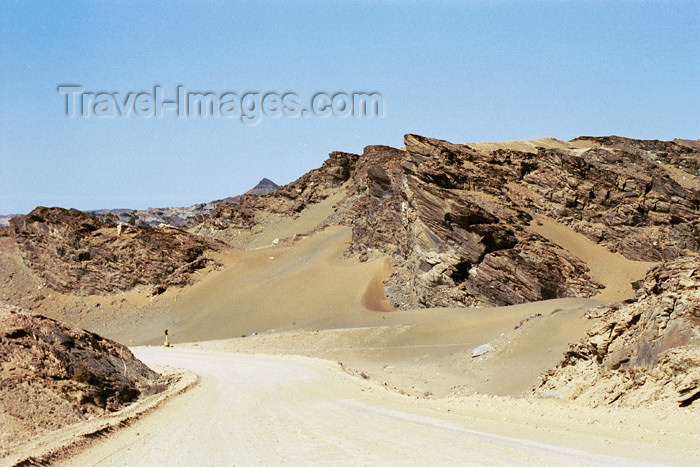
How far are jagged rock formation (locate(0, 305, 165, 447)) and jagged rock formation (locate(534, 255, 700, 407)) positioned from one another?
884 centimetres

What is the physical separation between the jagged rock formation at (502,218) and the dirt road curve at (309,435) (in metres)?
16.1

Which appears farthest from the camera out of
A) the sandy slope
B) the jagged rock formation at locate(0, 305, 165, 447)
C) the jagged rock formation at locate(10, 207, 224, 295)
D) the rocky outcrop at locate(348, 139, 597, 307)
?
the jagged rock formation at locate(10, 207, 224, 295)

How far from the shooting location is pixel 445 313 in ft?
95.1

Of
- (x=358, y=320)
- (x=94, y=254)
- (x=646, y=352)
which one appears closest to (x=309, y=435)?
(x=646, y=352)

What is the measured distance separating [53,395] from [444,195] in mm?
25167

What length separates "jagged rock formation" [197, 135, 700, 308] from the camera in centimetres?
3216

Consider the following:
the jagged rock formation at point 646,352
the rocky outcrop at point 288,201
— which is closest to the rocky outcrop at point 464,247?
the jagged rock formation at point 646,352

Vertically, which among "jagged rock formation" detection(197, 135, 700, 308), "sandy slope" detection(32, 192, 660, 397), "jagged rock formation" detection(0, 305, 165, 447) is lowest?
"sandy slope" detection(32, 192, 660, 397)

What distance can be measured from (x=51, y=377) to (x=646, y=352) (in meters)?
10.3

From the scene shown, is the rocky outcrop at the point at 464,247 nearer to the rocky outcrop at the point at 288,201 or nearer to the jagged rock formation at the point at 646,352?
the jagged rock formation at the point at 646,352

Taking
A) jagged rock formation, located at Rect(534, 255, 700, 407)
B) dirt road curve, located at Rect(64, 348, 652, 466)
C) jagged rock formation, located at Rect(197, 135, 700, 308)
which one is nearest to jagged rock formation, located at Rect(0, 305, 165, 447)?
dirt road curve, located at Rect(64, 348, 652, 466)

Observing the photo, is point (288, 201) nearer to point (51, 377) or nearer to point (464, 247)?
point (464, 247)

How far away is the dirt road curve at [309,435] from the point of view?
9000 millimetres

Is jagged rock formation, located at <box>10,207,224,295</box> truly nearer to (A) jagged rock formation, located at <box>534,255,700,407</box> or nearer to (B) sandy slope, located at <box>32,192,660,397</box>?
(B) sandy slope, located at <box>32,192,660,397</box>
